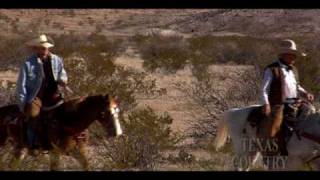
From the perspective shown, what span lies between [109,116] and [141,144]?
11.0 feet

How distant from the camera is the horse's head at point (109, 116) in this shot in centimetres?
1269

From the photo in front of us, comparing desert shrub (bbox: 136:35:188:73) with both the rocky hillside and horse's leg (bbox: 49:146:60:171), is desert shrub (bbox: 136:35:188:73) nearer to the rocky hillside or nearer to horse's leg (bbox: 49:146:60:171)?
the rocky hillside

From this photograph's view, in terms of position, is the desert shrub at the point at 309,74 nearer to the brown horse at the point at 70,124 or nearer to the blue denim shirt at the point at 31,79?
the brown horse at the point at 70,124

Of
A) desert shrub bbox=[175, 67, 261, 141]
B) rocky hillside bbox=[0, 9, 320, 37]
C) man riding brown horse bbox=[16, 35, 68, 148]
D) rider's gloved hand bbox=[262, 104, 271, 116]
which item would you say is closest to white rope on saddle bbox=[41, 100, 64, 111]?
man riding brown horse bbox=[16, 35, 68, 148]

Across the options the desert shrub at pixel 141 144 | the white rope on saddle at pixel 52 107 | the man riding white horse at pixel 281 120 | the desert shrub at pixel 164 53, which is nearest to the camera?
the man riding white horse at pixel 281 120

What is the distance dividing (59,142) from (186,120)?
30.0ft

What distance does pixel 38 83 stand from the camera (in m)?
13.1

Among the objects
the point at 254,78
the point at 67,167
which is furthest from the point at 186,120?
the point at 67,167

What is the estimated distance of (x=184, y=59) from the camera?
36.6 metres

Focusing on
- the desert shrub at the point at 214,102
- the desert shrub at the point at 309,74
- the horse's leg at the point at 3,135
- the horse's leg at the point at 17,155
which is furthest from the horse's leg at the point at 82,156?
the desert shrub at the point at 309,74

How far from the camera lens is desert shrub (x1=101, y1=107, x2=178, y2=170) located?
51.3ft

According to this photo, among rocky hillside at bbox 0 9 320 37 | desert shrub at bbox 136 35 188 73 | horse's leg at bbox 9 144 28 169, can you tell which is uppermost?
horse's leg at bbox 9 144 28 169

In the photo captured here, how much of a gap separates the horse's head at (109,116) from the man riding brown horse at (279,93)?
6.81 feet
